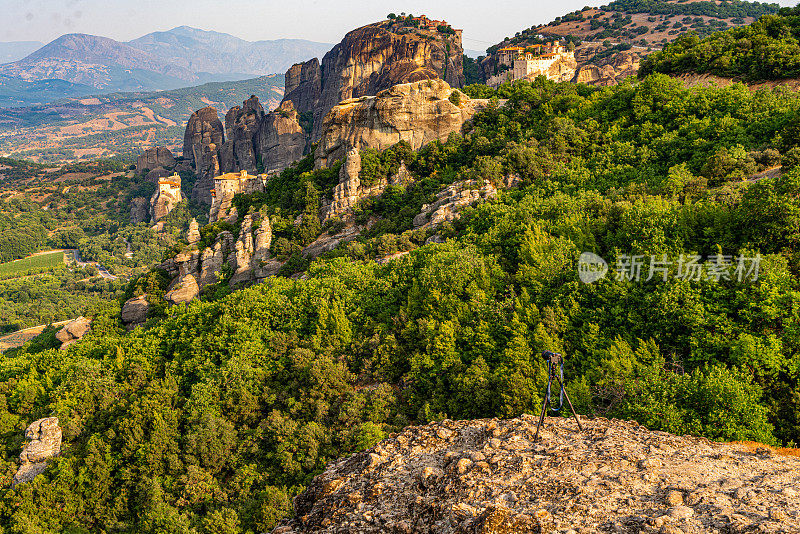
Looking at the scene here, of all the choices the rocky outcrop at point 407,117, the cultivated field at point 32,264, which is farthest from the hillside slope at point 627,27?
the cultivated field at point 32,264

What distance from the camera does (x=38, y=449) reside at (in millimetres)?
25891

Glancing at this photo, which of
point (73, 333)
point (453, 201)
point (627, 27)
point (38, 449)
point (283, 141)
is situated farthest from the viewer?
point (627, 27)

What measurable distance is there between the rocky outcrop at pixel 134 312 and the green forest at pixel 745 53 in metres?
55.9

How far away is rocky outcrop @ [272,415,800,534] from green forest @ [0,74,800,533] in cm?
331

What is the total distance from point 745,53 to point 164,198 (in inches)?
5391

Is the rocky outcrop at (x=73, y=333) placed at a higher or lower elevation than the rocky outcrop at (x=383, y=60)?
lower

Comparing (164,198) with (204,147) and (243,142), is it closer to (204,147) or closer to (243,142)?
(204,147)

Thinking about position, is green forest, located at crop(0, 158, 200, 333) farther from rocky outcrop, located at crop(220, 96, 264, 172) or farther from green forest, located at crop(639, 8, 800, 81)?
green forest, located at crop(639, 8, 800, 81)

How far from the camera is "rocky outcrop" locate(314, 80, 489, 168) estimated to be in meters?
52.1

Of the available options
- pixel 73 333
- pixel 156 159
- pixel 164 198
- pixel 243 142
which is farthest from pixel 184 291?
pixel 156 159

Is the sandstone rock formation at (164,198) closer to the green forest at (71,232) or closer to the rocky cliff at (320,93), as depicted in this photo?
the green forest at (71,232)

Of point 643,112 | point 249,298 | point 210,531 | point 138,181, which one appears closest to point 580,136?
point 643,112

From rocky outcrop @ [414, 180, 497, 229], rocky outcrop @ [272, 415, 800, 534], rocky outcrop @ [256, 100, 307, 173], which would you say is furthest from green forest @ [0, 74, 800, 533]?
rocky outcrop @ [256, 100, 307, 173]

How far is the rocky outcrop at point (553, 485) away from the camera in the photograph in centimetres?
940
